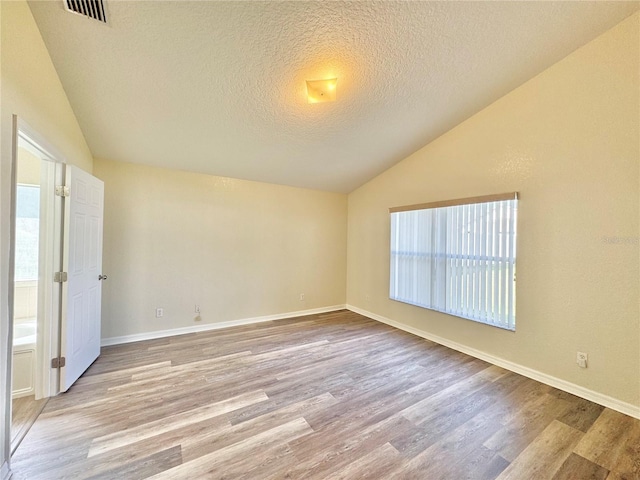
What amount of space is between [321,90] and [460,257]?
101 inches

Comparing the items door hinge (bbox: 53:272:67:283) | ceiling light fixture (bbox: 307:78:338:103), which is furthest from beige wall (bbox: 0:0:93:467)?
ceiling light fixture (bbox: 307:78:338:103)

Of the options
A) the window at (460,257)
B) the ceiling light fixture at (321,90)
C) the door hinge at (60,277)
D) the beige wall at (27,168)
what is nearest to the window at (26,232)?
the beige wall at (27,168)

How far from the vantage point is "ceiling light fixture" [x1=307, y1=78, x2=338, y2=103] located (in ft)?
7.37

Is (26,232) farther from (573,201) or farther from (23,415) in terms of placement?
(573,201)

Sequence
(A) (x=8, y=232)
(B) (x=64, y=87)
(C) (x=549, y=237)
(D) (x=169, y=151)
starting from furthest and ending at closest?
(D) (x=169, y=151) < (C) (x=549, y=237) < (B) (x=64, y=87) < (A) (x=8, y=232)

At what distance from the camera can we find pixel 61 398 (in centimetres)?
214

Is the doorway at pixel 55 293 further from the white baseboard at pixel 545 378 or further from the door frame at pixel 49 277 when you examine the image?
the white baseboard at pixel 545 378

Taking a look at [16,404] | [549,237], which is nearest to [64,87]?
[16,404]

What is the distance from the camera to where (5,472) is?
4.63 ft

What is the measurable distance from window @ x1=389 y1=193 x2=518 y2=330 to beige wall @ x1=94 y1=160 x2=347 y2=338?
60.7 inches

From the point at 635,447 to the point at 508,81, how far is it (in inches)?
125

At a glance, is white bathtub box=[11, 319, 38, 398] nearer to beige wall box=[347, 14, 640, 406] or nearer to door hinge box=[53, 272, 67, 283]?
door hinge box=[53, 272, 67, 283]

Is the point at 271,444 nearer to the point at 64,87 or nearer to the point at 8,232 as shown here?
the point at 8,232

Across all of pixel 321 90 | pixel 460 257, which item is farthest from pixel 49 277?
pixel 460 257
